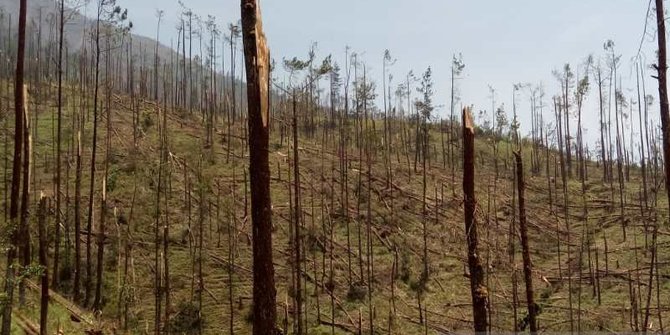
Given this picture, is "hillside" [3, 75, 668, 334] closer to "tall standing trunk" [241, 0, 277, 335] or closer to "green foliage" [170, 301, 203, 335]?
"green foliage" [170, 301, 203, 335]

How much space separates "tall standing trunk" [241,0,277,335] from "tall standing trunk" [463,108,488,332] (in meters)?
3.78

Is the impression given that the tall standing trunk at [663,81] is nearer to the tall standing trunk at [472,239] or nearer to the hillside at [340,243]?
the tall standing trunk at [472,239]

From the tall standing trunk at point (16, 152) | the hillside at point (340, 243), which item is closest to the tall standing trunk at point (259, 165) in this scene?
the tall standing trunk at point (16, 152)

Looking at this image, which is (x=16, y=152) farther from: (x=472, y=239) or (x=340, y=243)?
(x=340, y=243)

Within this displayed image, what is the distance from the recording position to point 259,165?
17.9 feet

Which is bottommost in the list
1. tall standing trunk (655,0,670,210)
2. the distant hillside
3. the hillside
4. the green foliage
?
the green foliage

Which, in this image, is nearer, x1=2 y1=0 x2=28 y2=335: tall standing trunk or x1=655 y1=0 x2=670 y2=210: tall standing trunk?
x1=655 y1=0 x2=670 y2=210: tall standing trunk

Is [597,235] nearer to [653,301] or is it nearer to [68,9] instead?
[653,301]

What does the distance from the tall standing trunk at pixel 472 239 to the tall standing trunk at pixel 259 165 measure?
12.4 ft

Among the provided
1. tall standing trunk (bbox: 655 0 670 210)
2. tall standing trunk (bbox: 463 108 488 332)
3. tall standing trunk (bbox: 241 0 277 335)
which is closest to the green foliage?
tall standing trunk (bbox: 463 108 488 332)

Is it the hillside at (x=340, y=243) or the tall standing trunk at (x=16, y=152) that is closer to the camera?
the tall standing trunk at (x=16, y=152)

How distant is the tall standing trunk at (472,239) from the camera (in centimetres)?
827

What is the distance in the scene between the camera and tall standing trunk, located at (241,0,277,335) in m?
5.27

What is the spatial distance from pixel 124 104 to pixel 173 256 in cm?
1997
